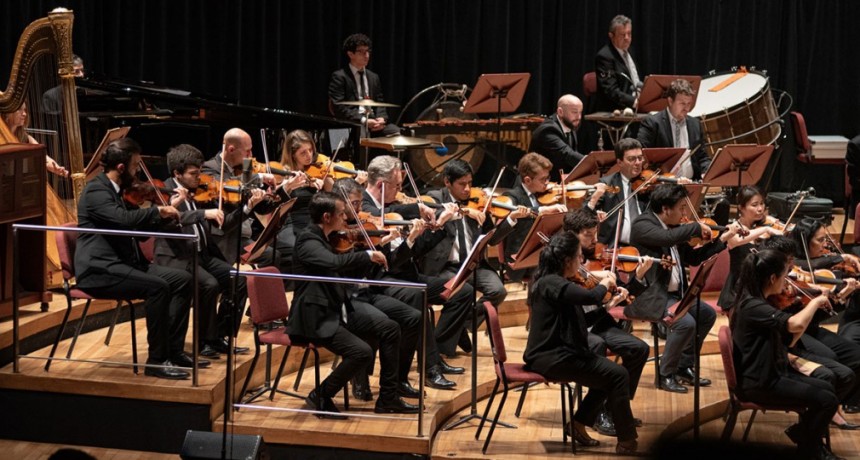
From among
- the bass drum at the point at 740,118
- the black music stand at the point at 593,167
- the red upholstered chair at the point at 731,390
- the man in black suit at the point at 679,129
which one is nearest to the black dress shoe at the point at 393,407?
the red upholstered chair at the point at 731,390

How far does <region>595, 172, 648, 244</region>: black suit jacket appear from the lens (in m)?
6.92

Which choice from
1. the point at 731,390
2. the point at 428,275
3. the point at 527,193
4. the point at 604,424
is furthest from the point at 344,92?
the point at 731,390

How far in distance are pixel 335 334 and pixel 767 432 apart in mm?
2531

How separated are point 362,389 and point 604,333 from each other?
131 centimetres

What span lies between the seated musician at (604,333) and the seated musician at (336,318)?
3.37 ft

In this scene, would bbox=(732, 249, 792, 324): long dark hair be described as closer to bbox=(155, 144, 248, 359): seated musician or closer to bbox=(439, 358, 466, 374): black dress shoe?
bbox=(439, 358, 466, 374): black dress shoe

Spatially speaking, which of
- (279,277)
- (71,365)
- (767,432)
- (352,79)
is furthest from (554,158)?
(71,365)

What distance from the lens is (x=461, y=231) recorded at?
6648 millimetres

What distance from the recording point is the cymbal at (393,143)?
8.17 m

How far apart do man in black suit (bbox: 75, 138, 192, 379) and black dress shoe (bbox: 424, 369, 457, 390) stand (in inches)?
52.2

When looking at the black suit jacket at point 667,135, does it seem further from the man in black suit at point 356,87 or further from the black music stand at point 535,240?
the black music stand at point 535,240

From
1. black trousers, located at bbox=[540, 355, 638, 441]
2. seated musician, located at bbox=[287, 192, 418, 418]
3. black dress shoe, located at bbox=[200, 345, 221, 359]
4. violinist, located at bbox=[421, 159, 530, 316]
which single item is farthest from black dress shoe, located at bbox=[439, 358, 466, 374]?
black dress shoe, located at bbox=[200, 345, 221, 359]

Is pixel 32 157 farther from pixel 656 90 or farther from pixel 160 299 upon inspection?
pixel 656 90

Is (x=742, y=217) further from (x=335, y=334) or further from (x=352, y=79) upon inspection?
(x=352, y=79)
